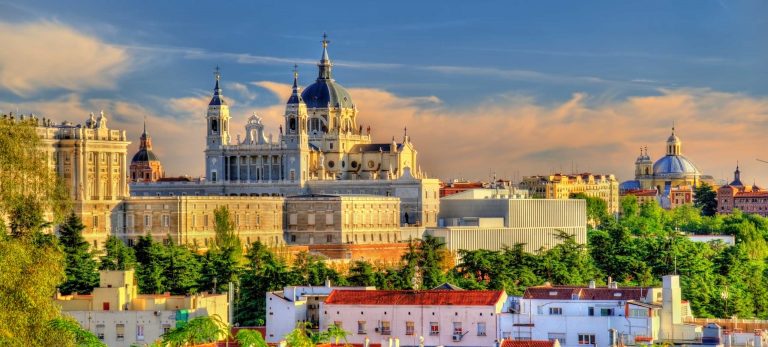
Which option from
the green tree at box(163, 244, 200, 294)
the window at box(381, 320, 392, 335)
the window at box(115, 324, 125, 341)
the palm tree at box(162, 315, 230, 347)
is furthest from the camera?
the green tree at box(163, 244, 200, 294)

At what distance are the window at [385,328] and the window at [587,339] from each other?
263 inches

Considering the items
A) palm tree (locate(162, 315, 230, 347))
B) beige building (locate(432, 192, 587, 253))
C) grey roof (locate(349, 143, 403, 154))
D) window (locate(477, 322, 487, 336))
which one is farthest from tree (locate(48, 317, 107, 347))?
grey roof (locate(349, 143, 403, 154))

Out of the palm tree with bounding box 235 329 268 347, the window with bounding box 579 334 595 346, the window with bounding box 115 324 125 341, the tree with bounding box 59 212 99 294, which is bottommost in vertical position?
the window with bounding box 579 334 595 346

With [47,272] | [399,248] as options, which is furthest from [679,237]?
[47,272]

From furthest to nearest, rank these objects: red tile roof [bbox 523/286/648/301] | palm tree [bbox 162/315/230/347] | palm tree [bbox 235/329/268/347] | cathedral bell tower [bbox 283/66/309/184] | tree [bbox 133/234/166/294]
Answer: cathedral bell tower [bbox 283/66/309/184] < tree [bbox 133/234/166/294] < red tile roof [bbox 523/286/648/301] < palm tree [bbox 162/315/230/347] < palm tree [bbox 235/329/268/347]

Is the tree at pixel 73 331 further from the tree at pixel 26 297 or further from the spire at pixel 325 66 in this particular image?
the spire at pixel 325 66

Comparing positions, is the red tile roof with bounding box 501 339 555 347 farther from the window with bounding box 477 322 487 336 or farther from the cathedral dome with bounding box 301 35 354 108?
the cathedral dome with bounding box 301 35 354 108

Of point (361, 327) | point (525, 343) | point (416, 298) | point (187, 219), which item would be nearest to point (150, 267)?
point (361, 327)

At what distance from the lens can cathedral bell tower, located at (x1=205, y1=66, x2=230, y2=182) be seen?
17375cm

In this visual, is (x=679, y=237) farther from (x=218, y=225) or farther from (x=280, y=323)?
(x=280, y=323)

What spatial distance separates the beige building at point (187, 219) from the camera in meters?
137

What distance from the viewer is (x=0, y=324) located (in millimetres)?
44062

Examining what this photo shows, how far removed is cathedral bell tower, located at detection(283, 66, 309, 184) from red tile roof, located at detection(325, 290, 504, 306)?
341ft

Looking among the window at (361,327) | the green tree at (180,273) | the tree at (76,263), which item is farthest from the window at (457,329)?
the green tree at (180,273)
